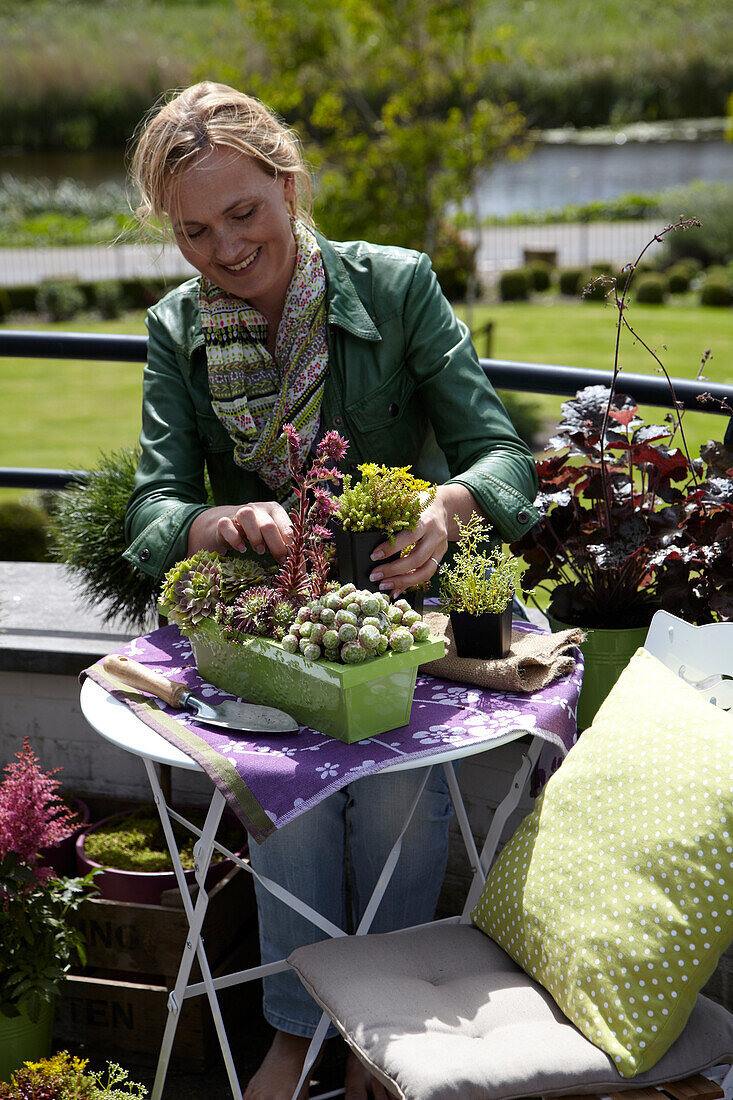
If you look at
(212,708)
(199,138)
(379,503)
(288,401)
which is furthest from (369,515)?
(199,138)

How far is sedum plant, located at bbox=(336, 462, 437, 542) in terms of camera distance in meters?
1.60

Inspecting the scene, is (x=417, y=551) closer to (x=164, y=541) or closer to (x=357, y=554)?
(x=357, y=554)

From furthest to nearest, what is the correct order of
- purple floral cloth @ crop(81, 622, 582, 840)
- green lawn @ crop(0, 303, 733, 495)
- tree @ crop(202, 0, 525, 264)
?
1. green lawn @ crop(0, 303, 733, 495)
2. tree @ crop(202, 0, 525, 264)
3. purple floral cloth @ crop(81, 622, 582, 840)

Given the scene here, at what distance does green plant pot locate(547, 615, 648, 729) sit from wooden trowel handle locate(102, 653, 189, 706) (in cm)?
75

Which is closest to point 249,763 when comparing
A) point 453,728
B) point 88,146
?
point 453,728

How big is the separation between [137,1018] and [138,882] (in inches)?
9.6

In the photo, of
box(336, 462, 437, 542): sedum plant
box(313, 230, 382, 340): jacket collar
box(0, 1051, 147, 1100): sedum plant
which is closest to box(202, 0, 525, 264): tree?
box(313, 230, 382, 340): jacket collar

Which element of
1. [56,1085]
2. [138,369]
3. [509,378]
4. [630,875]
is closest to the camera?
[630,875]

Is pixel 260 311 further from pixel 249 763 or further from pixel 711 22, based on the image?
pixel 711 22

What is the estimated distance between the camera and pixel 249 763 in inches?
58.2

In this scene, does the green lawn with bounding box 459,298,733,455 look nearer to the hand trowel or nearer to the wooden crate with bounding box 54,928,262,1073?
the wooden crate with bounding box 54,928,262,1073

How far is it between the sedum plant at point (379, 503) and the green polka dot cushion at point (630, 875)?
413mm

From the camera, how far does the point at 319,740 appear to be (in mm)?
1540

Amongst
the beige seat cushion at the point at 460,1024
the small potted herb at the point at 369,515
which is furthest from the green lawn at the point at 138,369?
the beige seat cushion at the point at 460,1024
